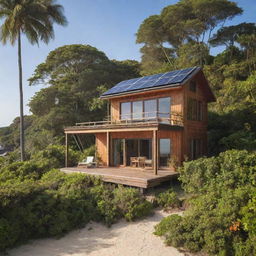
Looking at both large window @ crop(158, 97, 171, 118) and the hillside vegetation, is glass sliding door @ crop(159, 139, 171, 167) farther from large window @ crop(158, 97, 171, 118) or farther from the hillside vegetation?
the hillside vegetation

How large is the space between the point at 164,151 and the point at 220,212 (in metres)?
7.34

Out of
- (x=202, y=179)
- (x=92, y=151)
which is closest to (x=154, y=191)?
(x=202, y=179)

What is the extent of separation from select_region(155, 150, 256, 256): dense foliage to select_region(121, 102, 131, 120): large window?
751 cm

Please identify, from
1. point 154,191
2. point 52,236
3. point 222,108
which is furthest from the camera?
point 222,108

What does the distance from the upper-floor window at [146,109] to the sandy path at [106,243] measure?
7392mm

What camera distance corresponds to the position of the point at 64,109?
85.6 feet

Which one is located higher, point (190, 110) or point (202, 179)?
point (190, 110)

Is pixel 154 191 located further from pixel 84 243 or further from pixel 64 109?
pixel 64 109

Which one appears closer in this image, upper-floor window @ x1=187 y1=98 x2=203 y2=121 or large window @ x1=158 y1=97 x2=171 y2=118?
large window @ x1=158 y1=97 x2=171 y2=118

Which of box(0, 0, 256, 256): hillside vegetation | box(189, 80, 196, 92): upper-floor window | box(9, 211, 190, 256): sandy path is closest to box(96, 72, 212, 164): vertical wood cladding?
box(189, 80, 196, 92): upper-floor window

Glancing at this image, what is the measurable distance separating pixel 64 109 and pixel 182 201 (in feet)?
66.8

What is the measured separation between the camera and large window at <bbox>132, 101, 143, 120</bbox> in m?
15.4

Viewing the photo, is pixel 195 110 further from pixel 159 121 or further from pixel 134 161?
pixel 134 161

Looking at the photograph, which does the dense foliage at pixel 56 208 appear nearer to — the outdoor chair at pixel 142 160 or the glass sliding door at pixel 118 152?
the outdoor chair at pixel 142 160
